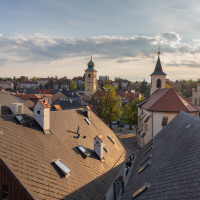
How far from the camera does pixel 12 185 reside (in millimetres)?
8047

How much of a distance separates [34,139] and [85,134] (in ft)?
19.0

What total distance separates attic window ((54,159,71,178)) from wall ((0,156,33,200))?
102 inches

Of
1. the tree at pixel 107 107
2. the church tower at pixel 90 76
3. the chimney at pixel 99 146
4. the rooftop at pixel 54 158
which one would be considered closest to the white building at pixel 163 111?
the tree at pixel 107 107

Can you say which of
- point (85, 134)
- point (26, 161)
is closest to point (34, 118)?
point (26, 161)

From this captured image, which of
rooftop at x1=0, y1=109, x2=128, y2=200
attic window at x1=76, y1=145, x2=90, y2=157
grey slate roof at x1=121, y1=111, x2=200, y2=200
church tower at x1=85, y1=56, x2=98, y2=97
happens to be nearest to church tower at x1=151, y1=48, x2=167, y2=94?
rooftop at x1=0, y1=109, x2=128, y2=200

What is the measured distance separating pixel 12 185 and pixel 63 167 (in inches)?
119

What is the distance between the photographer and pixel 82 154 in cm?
1338

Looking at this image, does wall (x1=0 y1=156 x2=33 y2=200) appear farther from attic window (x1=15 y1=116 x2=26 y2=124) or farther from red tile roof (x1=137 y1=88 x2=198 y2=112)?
red tile roof (x1=137 y1=88 x2=198 y2=112)

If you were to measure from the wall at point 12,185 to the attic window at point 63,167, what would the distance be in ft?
8.54

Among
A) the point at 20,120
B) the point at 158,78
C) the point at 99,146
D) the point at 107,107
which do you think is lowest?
the point at 99,146

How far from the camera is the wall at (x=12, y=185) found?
789 cm

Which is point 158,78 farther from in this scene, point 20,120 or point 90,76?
point 90,76

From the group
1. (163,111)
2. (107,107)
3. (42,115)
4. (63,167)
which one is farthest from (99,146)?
(107,107)

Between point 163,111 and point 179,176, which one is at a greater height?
point 163,111
